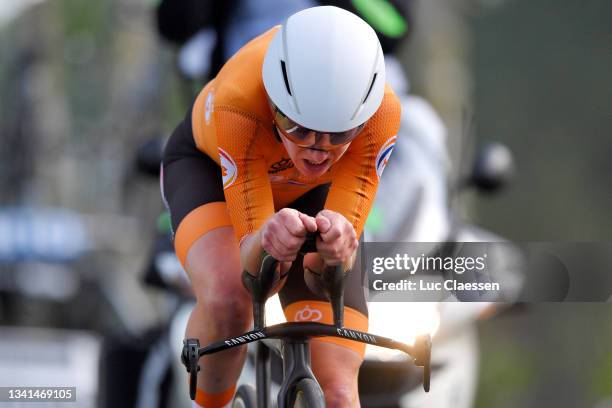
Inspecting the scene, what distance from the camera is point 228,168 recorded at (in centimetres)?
370

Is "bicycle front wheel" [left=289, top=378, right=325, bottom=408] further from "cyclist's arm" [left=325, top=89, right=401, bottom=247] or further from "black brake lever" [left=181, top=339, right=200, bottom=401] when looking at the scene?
"cyclist's arm" [left=325, top=89, right=401, bottom=247]

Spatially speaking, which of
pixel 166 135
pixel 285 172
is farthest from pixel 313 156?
pixel 166 135

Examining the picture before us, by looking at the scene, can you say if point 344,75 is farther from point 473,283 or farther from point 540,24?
point 540,24

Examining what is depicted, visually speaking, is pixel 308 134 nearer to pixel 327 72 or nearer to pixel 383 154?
pixel 327 72

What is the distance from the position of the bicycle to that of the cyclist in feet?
0.20

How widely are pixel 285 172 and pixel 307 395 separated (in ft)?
2.93

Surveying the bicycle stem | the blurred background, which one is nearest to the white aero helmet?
the bicycle stem

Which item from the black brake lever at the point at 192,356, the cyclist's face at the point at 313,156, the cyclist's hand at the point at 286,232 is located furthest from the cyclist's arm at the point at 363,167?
the black brake lever at the point at 192,356

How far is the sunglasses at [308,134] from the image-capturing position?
340 centimetres

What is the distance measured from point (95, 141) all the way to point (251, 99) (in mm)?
11674

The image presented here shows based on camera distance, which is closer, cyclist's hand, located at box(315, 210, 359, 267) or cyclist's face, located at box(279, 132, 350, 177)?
cyclist's hand, located at box(315, 210, 359, 267)

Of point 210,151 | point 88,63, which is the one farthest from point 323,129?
point 88,63

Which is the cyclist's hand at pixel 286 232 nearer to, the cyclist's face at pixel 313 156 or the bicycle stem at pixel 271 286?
the bicycle stem at pixel 271 286

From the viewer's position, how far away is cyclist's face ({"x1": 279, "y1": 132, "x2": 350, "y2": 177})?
11.4ft
